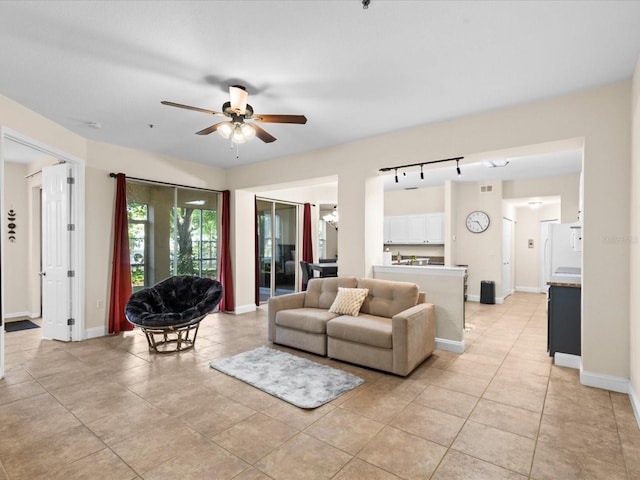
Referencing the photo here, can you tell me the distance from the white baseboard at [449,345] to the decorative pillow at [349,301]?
114cm

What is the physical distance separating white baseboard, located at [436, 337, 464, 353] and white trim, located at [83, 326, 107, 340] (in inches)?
187

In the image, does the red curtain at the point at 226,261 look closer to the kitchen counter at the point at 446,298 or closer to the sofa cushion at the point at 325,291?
the sofa cushion at the point at 325,291

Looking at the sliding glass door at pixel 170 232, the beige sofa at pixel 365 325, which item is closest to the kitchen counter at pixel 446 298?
the beige sofa at pixel 365 325

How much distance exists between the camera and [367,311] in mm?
4227

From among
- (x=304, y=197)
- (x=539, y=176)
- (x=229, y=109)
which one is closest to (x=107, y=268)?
(x=229, y=109)

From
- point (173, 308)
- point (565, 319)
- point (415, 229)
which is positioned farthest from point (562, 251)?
point (173, 308)

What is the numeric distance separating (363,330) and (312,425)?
4.13ft

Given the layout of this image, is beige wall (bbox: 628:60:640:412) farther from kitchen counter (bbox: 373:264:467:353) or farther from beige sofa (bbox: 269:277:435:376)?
beige sofa (bbox: 269:277:435:376)

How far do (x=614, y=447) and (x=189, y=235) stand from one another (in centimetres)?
613

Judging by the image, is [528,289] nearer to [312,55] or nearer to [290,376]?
[290,376]

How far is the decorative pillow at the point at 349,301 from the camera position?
4.12 meters

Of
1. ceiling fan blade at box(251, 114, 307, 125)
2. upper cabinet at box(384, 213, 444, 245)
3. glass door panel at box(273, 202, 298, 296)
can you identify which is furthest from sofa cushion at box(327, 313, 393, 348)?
upper cabinet at box(384, 213, 444, 245)

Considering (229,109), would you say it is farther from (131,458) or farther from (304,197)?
(304,197)

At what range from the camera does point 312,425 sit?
249cm
